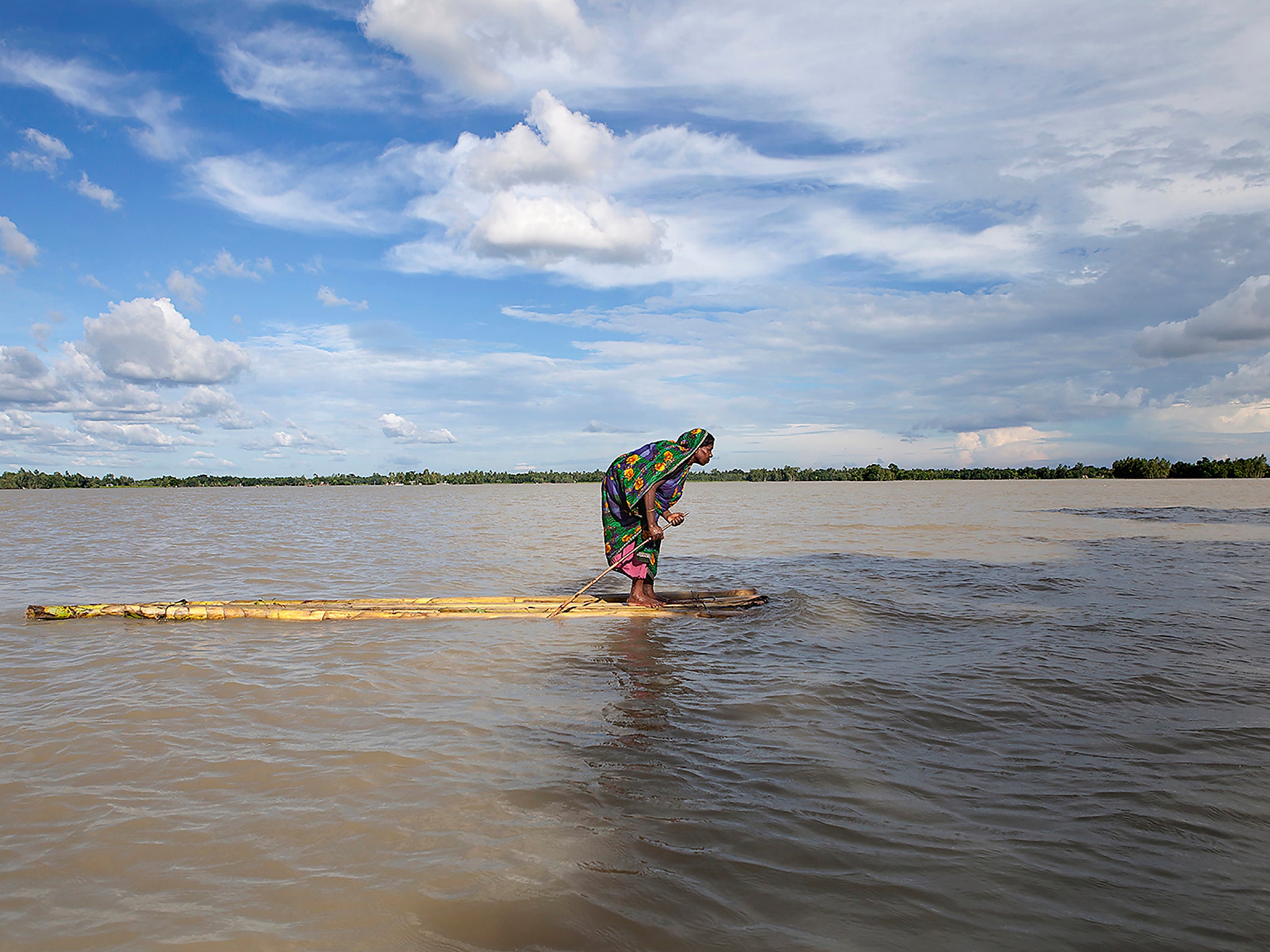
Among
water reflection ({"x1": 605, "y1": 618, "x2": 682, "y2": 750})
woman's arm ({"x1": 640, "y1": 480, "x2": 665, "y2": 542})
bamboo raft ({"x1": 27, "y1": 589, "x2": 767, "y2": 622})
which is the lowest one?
water reflection ({"x1": 605, "y1": 618, "x2": 682, "y2": 750})

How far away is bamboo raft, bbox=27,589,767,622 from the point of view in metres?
8.35

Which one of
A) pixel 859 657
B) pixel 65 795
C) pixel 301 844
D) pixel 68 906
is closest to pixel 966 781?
pixel 859 657

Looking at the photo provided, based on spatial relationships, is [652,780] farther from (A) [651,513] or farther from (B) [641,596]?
(B) [641,596]

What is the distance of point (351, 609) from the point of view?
8.45 m

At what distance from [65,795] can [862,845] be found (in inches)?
172

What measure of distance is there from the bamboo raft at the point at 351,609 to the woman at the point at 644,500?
0.49 m

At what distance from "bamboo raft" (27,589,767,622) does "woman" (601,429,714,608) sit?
487mm

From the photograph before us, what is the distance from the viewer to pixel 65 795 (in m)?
3.79

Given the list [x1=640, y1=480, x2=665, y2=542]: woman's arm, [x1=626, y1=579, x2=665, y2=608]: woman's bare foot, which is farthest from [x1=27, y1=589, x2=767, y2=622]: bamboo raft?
[x1=640, y1=480, x2=665, y2=542]: woman's arm

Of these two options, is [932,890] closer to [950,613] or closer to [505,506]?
[950,613]

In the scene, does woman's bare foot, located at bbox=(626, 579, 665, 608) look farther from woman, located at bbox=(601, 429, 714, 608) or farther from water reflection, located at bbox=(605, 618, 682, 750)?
water reflection, located at bbox=(605, 618, 682, 750)

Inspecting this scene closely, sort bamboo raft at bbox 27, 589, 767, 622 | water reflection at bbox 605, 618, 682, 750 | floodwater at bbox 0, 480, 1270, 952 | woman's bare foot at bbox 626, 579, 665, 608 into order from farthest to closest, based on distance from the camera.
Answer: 1. woman's bare foot at bbox 626, 579, 665, 608
2. bamboo raft at bbox 27, 589, 767, 622
3. water reflection at bbox 605, 618, 682, 750
4. floodwater at bbox 0, 480, 1270, 952

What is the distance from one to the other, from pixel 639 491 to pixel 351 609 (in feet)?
12.9

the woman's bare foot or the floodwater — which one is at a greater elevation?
the woman's bare foot
